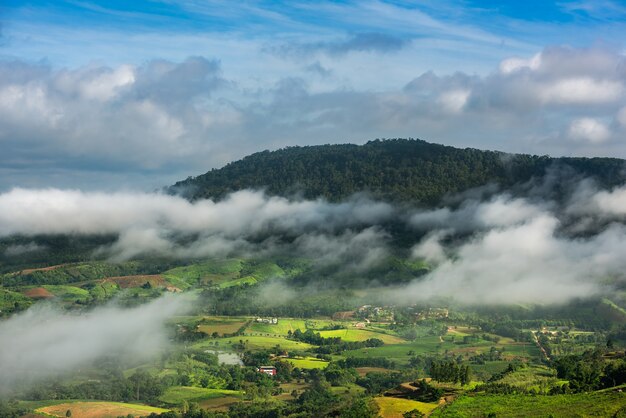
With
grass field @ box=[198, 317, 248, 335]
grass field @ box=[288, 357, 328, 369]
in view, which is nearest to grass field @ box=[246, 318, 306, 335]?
grass field @ box=[198, 317, 248, 335]

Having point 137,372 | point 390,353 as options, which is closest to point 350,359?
point 390,353

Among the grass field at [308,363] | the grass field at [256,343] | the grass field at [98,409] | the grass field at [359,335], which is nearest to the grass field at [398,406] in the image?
the grass field at [98,409]

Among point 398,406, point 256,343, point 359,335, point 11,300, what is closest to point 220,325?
point 256,343

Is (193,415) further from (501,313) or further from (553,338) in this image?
(501,313)

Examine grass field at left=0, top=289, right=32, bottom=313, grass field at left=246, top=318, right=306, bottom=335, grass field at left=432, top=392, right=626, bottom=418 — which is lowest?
grass field at left=246, top=318, right=306, bottom=335

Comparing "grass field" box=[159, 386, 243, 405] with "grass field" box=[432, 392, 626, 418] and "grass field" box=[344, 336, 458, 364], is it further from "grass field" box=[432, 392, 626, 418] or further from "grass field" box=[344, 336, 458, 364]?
"grass field" box=[432, 392, 626, 418]
